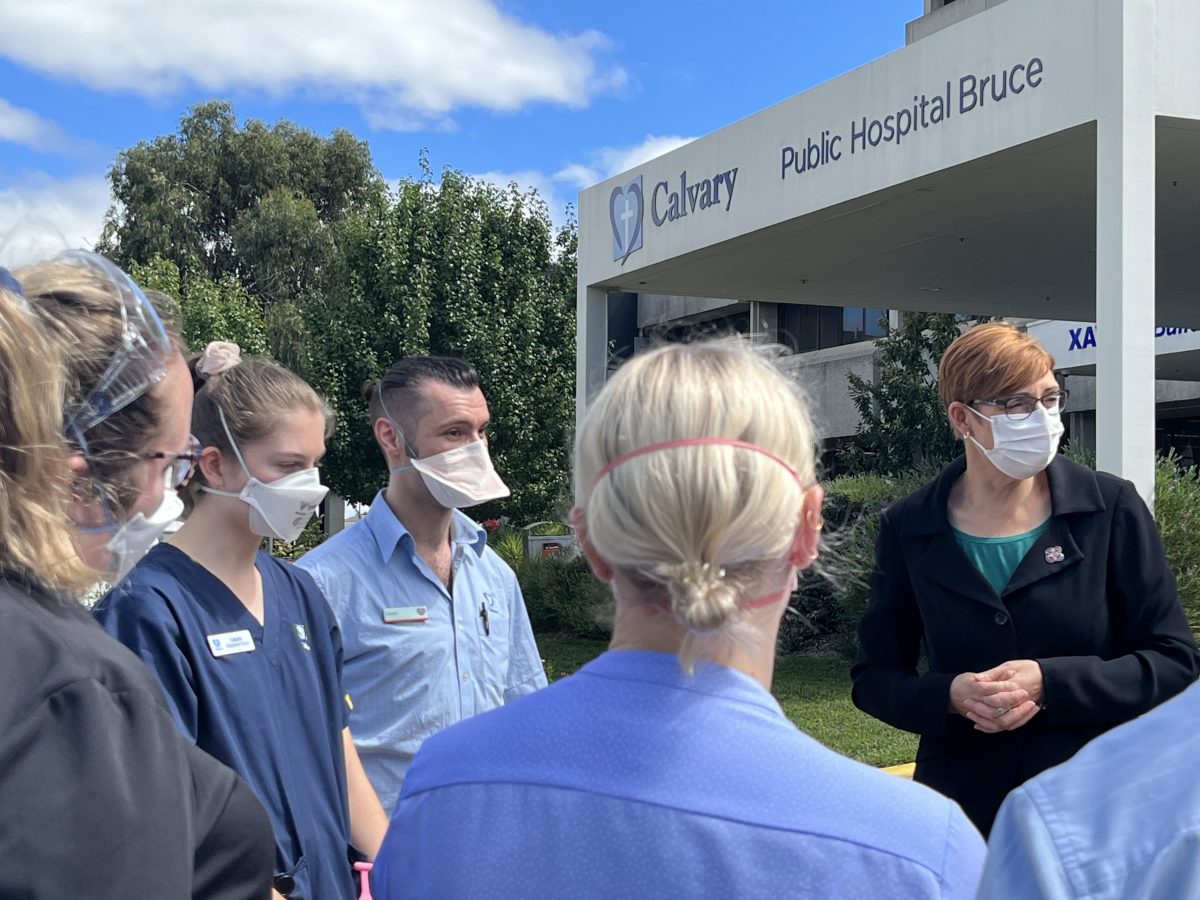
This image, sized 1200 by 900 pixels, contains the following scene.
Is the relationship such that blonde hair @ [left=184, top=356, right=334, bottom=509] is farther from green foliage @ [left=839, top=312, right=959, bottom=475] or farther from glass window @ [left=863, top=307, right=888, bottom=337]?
glass window @ [left=863, top=307, right=888, bottom=337]

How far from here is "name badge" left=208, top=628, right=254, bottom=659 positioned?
8.44ft

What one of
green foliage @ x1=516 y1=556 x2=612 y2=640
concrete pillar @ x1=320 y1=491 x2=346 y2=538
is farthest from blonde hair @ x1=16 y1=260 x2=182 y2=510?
concrete pillar @ x1=320 y1=491 x2=346 y2=538

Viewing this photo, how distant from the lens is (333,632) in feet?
9.67

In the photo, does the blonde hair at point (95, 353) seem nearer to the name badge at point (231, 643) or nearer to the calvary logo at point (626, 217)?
the name badge at point (231, 643)

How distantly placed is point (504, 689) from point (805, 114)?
27.7ft

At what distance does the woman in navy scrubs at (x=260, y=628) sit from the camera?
2.50 metres

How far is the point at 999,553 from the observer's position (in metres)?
3.12

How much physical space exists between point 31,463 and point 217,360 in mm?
1683

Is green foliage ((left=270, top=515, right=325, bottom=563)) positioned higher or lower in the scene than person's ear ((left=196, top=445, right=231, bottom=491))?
lower

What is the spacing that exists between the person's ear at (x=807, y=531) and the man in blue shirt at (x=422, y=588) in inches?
83.2

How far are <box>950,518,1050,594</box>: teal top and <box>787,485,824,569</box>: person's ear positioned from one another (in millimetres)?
1766

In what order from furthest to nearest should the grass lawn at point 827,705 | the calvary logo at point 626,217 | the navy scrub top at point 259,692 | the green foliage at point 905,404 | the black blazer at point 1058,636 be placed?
the green foliage at point 905,404, the calvary logo at point 626,217, the grass lawn at point 827,705, the black blazer at point 1058,636, the navy scrub top at point 259,692

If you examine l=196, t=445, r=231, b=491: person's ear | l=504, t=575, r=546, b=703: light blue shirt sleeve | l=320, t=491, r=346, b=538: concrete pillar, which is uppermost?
l=196, t=445, r=231, b=491: person's ear

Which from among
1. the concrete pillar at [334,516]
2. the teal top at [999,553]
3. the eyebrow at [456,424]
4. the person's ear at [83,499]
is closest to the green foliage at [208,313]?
the concrete pillar at [334,516]
